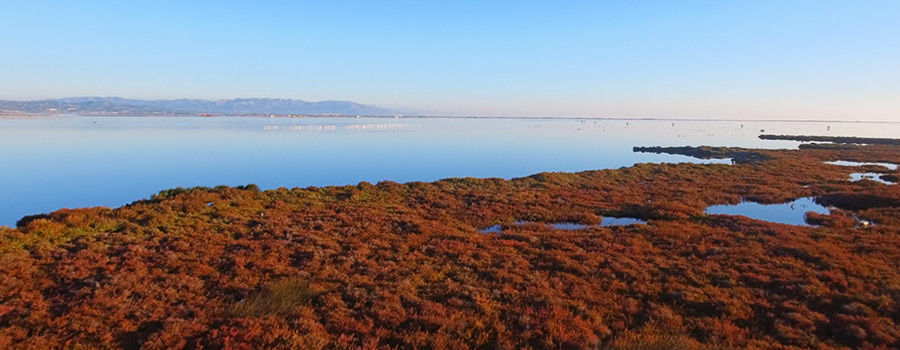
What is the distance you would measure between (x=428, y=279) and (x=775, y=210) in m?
32.6

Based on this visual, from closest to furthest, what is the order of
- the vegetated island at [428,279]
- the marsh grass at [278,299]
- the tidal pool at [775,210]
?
the vegetated island at [428,279] → the marsh grass at [278,299] → the tidal pool at [775,210]

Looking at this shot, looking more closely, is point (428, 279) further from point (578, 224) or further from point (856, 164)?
point (856, 164)

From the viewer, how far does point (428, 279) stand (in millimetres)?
16016

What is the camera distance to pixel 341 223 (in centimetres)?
2445

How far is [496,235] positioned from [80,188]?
47.2m

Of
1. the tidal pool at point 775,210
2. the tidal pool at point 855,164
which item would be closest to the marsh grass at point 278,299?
the tidal pool at point 775,210

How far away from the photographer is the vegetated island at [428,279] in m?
11.3

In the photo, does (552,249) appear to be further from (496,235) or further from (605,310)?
(605,310)

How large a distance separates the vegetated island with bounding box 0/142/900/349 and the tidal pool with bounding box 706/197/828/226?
203cm

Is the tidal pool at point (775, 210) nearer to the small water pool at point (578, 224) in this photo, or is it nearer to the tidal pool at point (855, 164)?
the small water pool at point (578, 224)

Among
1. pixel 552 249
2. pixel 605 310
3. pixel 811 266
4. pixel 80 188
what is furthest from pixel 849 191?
pixel 80 188

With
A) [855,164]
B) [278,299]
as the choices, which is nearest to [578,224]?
[278,299]

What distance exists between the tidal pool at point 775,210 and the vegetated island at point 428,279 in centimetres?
203

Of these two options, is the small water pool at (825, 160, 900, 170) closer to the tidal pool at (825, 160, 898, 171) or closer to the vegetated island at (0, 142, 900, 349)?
the tidal pool at (825, 160, 898, 171)
